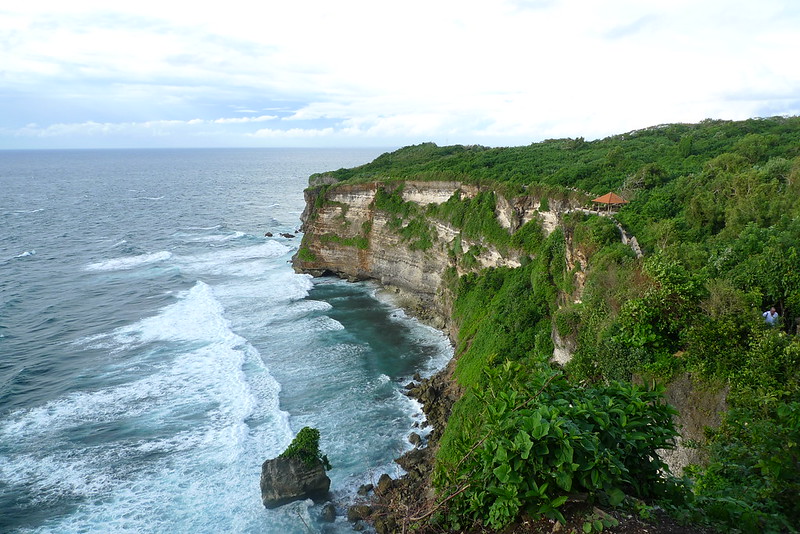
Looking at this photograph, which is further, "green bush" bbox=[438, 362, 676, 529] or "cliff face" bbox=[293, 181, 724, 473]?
"cliff face" bbox=[293, 181, 724, 473]

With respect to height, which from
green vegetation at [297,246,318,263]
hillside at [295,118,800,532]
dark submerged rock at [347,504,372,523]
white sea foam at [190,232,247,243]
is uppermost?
hillside at [295,118,800,532]

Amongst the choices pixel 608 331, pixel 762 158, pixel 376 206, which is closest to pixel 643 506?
pixel 608 331

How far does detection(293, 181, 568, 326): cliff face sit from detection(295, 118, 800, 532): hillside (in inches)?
7.0

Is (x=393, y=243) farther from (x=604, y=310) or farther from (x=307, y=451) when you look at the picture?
(x=604, y=310)

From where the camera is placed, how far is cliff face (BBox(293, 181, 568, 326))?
4203 cm

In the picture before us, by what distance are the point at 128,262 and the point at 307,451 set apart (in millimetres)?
49911

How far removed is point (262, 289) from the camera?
173 feet

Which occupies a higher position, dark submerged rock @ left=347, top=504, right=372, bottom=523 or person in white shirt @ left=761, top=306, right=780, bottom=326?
person in white shirt @ left=761, top=306, right=780, bottom=326

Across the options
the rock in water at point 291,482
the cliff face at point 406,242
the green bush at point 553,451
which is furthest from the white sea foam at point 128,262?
the green bush at point 553,451

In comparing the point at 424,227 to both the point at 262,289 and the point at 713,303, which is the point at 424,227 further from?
the point at 713,303

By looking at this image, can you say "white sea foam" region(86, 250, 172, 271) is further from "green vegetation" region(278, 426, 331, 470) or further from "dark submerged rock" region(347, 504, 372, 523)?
"dark submerged rock" region(347, 504, 372, 523)

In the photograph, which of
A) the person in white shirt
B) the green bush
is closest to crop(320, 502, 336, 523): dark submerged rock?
the green bush

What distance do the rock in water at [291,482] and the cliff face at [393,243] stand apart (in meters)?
22.8

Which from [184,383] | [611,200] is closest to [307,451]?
[184,383]
